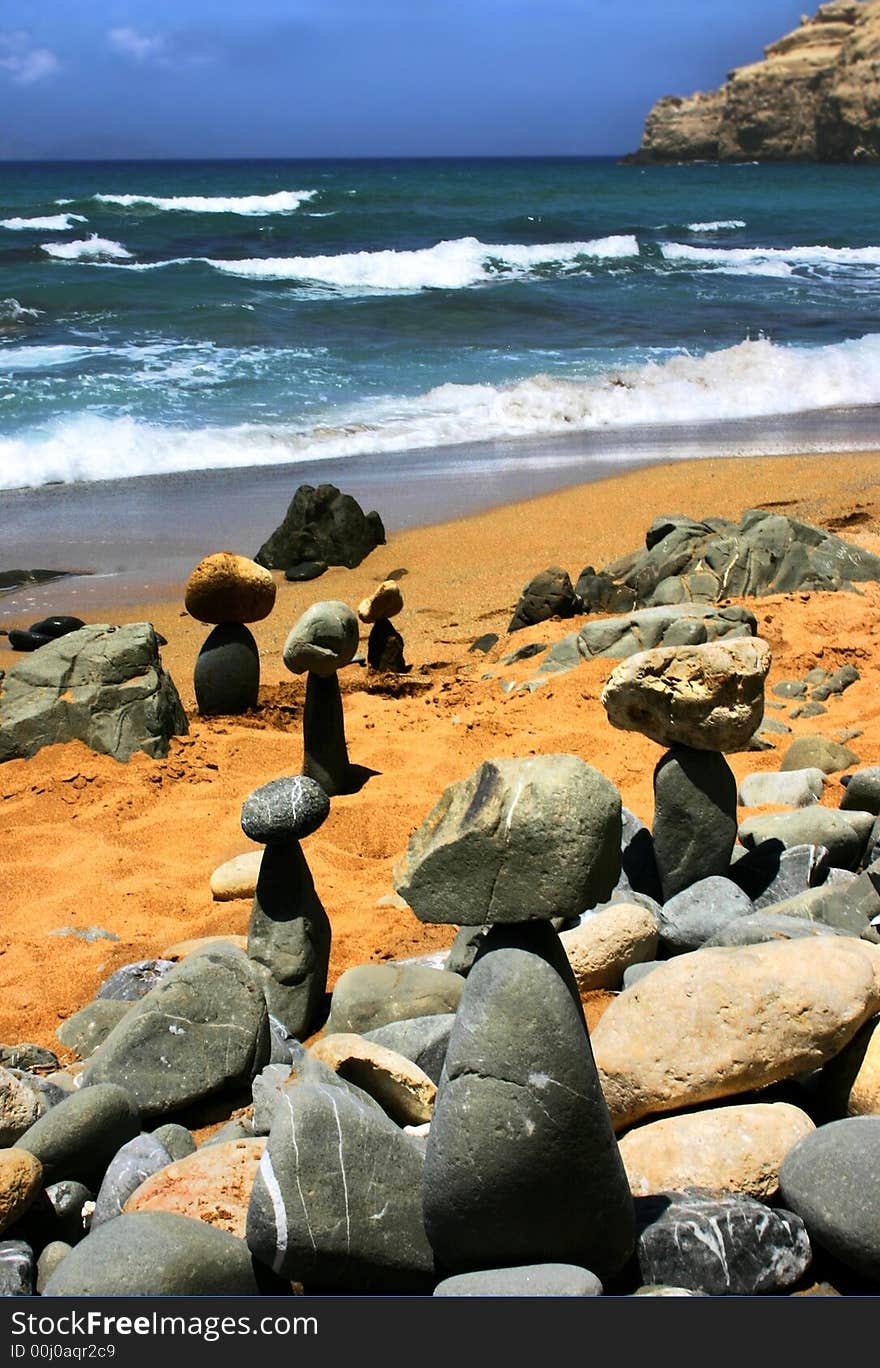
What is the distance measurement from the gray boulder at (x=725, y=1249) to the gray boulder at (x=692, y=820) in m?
1.87

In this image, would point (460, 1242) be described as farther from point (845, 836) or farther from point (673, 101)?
point (673, 101)

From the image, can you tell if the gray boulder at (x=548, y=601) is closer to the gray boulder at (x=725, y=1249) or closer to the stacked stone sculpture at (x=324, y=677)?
the stacked stone sculpture at (x=324, y=677)

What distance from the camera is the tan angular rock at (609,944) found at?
13.0ft

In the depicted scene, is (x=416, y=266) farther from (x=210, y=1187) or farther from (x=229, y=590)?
(x=210, y=1187)

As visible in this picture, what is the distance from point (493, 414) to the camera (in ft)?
50.9

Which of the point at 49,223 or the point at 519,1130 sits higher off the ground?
the point at 49,223

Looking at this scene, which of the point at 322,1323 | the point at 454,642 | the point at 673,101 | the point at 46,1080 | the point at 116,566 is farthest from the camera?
the point at 673,101

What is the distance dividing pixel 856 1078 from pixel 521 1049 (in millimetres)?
1029

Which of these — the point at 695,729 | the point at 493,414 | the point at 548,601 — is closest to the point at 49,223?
the point at 493,414

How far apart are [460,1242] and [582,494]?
9.58 meters

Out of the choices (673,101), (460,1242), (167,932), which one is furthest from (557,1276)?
(673,101)

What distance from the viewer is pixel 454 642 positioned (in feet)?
27.6

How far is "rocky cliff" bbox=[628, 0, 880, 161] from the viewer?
73875mm

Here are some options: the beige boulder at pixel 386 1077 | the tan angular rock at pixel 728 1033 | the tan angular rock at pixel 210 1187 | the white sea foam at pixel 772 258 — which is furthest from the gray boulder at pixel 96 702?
Answer: the white sea foam at pixel 772 258
